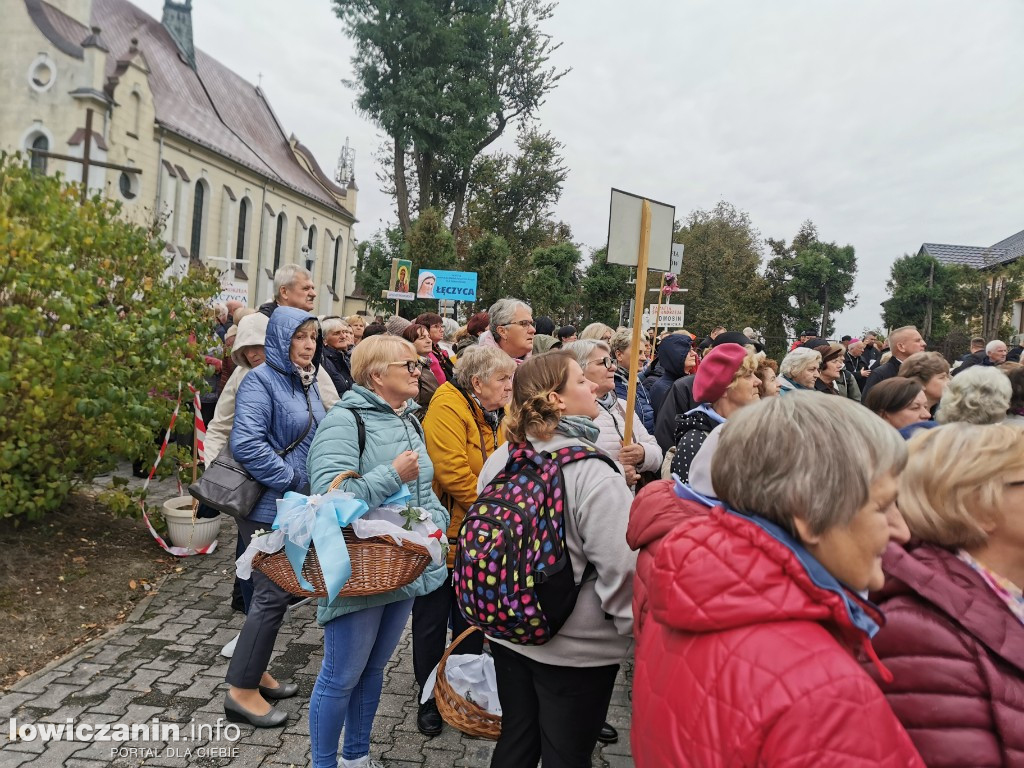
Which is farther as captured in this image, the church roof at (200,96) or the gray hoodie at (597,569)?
the church roof at (200,96)

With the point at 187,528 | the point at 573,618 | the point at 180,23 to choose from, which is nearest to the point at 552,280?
the point at 187,528

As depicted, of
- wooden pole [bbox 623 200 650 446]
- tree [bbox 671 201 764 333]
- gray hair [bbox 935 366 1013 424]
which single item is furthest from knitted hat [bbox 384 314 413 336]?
tree [bbox 671 201 764 333]

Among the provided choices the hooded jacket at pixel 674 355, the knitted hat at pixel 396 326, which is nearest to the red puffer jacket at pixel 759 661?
the hooded jacket at pixel 674 355

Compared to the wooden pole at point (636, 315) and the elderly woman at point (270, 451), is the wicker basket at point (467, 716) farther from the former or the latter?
the wooden pole at point (636, 315)

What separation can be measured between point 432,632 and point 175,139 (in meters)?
38.0

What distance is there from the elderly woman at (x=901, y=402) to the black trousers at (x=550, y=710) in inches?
95.7

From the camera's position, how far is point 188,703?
384cm

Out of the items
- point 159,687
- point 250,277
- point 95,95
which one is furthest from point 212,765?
point 250,277

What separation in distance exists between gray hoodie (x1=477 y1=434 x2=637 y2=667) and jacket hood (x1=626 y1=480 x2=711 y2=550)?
0.14 m

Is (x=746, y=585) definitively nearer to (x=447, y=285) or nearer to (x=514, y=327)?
(x=514, y=327)

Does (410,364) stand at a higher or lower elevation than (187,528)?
higher

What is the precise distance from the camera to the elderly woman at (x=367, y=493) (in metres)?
3.05

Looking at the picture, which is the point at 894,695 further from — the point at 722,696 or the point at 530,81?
the point at 530,81

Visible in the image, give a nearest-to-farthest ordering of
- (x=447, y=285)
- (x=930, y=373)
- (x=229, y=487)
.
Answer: (x=229, y=487) → (x=930, y=373) → (x=447, y=285)
